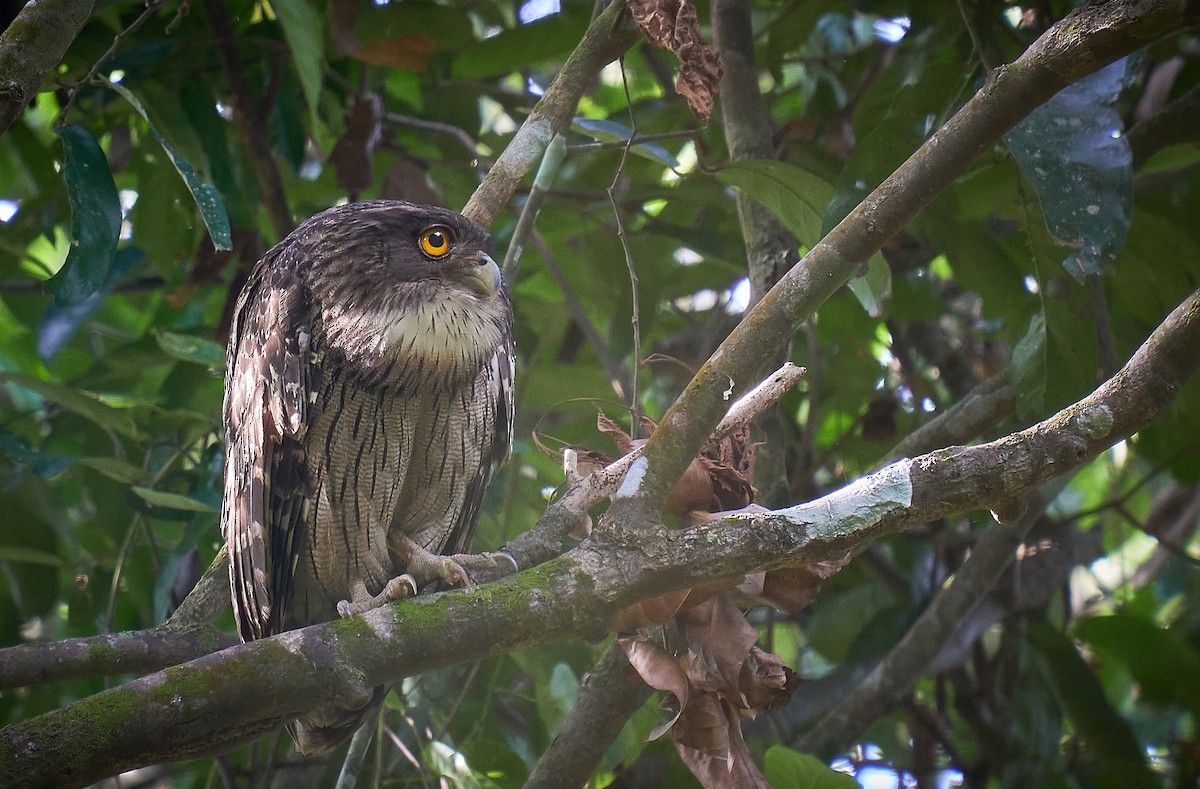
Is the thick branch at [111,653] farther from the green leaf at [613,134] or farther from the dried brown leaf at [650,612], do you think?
the green leaf at [613,134]

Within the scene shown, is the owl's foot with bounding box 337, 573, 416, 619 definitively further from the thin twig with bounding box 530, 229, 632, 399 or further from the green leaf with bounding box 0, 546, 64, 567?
the green leaf with bounding box 0, 546, 64, 567

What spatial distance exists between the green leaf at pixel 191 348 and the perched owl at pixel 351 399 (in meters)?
0.19

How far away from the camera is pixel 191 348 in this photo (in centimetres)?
279

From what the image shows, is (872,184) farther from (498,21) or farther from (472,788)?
(498,21)

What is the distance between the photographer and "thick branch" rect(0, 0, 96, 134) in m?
1.74

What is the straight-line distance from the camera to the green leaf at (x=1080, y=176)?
2227 mm

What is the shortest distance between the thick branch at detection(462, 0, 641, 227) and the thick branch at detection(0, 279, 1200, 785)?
1.06 meters

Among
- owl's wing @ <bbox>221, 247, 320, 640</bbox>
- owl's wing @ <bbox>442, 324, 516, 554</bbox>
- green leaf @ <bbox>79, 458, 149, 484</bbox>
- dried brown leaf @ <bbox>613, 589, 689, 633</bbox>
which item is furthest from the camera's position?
green leaf @ <bbox>79, 458, 149, 484</bbox>

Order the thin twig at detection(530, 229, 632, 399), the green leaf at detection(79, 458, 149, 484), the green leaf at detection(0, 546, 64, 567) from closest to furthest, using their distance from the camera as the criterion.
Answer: the green leaf at detection(79, 458, 149, 484) → the green leaf at detection(0, 546, 64, 567) → the thin twig at detection(530, 229, 632, 399)

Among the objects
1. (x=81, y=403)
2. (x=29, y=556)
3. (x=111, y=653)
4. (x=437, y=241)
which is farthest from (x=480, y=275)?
(x=29, y=556)

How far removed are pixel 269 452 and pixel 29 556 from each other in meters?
1.04

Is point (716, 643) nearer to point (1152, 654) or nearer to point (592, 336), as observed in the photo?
point (592, 336)

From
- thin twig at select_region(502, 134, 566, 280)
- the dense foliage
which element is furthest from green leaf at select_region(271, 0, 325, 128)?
thin twig at select_region(502, 134, 566, 280)

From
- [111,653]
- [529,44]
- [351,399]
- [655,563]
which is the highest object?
[529,44]
